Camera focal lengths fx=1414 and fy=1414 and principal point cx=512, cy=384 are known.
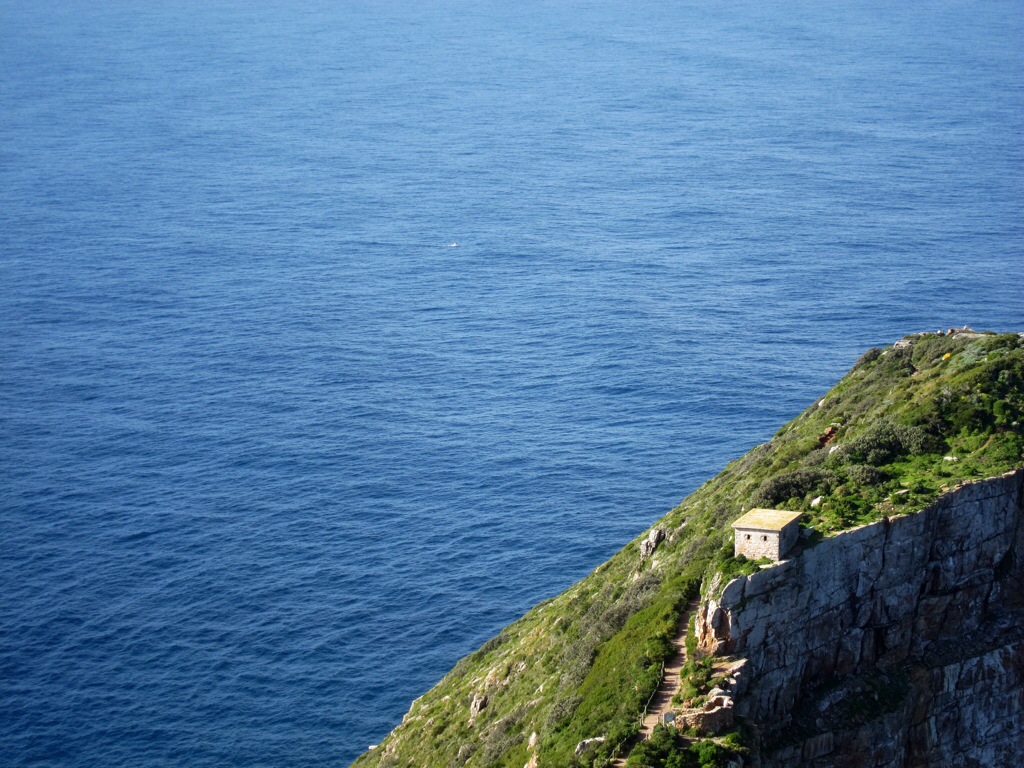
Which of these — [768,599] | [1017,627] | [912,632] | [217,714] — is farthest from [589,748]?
[217,714]

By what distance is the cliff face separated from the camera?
43.9 m

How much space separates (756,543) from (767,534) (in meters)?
0.64

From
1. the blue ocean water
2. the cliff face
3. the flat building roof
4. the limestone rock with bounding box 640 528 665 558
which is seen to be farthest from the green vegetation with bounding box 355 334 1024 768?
the blue ocean water

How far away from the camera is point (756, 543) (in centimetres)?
4516

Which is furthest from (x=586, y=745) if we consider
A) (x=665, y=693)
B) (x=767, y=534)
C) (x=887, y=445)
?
(x=887, y=445)

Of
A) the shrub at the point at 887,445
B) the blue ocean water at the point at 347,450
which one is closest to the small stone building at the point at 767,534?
the shrub at the point at 887,445

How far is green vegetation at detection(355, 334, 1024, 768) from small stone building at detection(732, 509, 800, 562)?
767 mm

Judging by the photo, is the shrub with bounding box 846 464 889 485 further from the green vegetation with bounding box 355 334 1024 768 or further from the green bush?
the green bush

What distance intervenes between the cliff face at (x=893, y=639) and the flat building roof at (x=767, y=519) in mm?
1196

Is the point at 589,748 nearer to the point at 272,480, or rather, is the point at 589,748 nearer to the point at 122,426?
the point at 272,480

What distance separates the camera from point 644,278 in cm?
18762

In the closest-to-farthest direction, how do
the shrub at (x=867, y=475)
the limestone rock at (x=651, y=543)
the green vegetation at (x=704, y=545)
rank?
the green vegetation at (x=704, y=545)
the shrub at (x=867, y=475)
the limestone rock at (x=651, y=543)

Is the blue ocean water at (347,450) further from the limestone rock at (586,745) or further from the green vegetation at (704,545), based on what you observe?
the limestone rock at (586,745)

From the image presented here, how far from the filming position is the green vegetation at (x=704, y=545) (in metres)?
46.1
